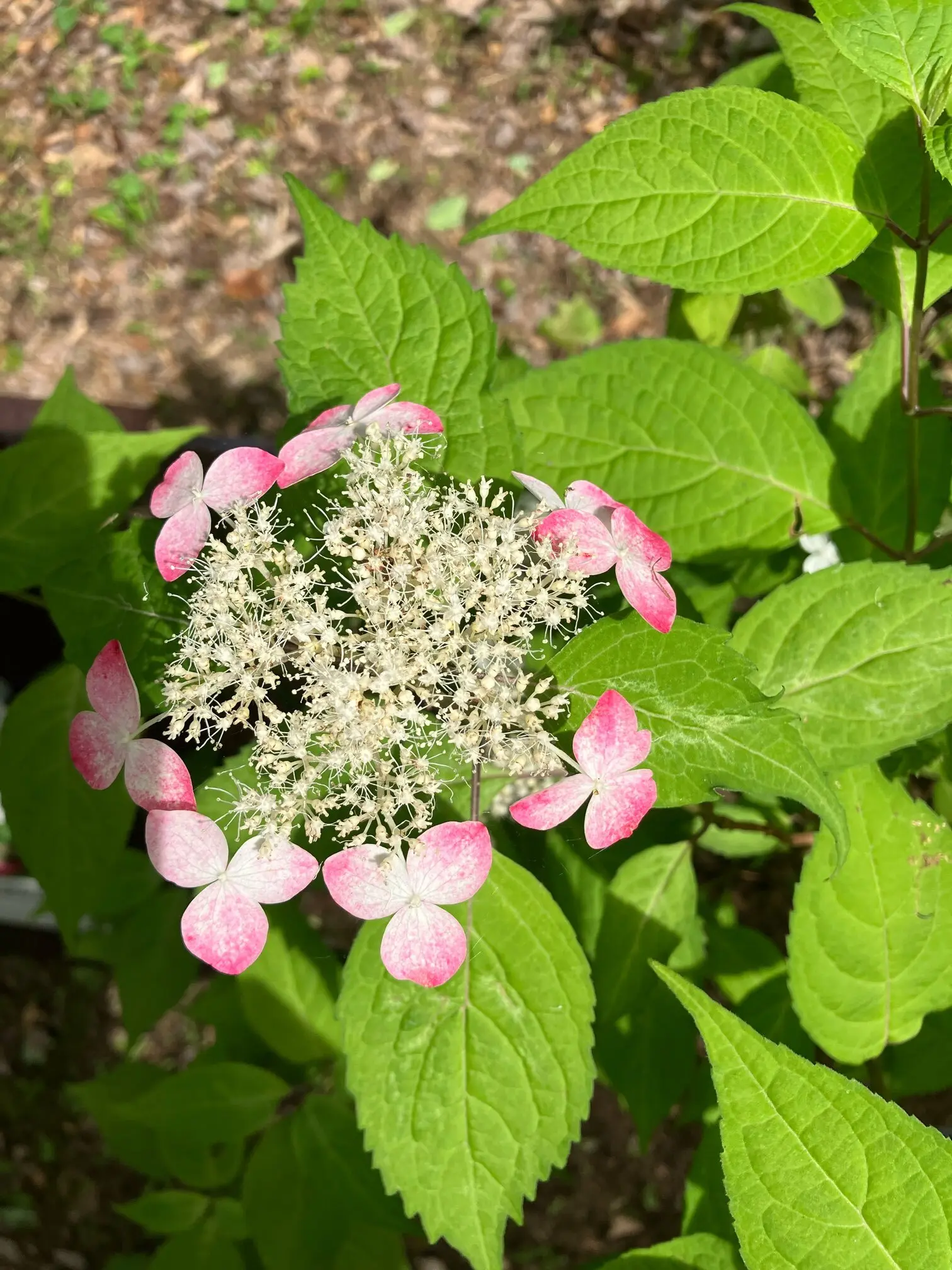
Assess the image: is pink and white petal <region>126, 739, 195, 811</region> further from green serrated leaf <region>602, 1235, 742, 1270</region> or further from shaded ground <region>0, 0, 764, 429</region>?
shaded ground <region>0, 0, 764, 429</region>

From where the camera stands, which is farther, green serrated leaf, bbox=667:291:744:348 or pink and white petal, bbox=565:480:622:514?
green serrated leaf, bbox=667:291:744:348

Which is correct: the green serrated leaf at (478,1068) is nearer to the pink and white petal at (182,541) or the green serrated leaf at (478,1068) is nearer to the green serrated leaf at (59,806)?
the pink and white petal at (182,541)

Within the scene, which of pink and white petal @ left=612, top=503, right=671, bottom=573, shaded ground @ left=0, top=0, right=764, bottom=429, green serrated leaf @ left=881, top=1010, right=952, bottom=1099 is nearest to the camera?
pink and white petal @ left=612, top=503, right=671, bottom=573

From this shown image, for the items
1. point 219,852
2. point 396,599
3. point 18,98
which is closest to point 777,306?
point 396,599

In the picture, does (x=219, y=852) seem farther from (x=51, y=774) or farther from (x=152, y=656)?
(x=51, y=774)

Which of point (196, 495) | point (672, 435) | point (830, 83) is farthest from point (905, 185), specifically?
point (196, 495)

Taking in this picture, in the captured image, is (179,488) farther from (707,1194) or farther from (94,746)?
(707,1194)

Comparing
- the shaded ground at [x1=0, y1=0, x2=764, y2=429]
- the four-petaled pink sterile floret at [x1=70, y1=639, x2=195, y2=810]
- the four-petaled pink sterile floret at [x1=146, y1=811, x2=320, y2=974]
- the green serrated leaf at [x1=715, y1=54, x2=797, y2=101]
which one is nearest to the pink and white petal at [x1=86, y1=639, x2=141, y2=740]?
the four-petaled pink sterile floret at [x1=70, y1=639, x2=195, y2=810]

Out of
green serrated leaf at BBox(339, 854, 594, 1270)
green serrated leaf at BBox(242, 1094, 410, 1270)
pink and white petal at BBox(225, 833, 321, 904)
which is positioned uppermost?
pink and white petal at BBox(225, 833, 321, 904)

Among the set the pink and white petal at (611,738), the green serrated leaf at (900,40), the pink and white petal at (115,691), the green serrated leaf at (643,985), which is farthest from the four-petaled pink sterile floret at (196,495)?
the green serrated leaf at (643,985)
